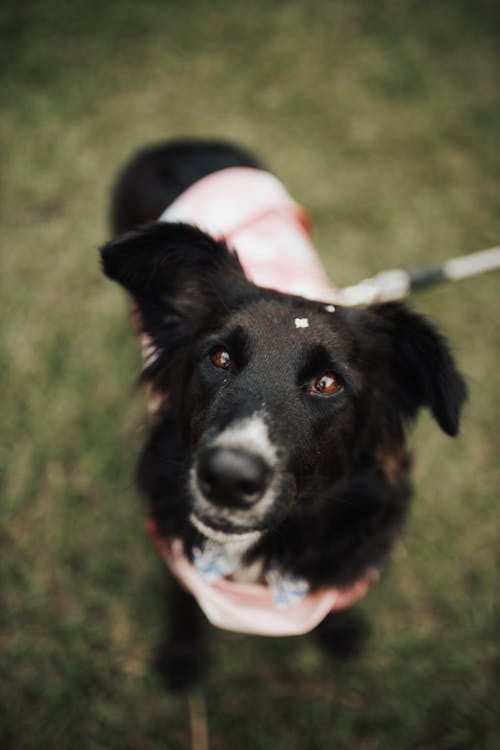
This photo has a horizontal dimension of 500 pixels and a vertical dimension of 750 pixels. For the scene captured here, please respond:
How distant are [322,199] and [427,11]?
3.52 meters

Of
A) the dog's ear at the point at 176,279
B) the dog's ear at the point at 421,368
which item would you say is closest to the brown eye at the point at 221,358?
the dog's ear at the point at 176,279

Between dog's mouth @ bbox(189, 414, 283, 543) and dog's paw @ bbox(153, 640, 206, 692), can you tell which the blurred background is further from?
dog's mouth @ bbox(189, 414, 283, 543)

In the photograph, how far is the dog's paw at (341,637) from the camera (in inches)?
104

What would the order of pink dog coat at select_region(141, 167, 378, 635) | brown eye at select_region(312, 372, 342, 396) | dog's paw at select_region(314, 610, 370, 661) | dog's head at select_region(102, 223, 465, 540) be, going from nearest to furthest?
dog's head at select_region(102, 223, 465, 540) → brown eye at select_region(312, 372, 342, 396) → pink dog coat at select_region(141, 167, 378, 635) → dog's paw at select_region(314, 610, 370, 661)

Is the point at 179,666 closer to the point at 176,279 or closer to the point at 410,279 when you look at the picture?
the point at 176,279

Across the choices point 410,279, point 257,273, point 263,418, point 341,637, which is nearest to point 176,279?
point 257,273

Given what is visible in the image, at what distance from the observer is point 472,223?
172 inches

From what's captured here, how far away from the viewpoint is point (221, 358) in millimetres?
1733

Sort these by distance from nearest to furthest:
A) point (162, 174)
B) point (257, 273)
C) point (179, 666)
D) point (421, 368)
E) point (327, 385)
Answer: point (327, 385) → point (421, 368) → point (257, 273) → point (179, 666) → point (162, 174)

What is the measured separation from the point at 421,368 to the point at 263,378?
712mm

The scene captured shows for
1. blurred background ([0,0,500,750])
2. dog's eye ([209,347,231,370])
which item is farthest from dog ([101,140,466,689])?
blurred background ([0,0,500,750])

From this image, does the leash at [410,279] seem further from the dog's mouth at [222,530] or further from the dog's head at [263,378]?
the dog's mouth at [222,530]

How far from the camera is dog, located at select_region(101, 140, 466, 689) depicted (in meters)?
1.50

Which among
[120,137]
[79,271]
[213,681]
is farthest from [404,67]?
[213,681]
